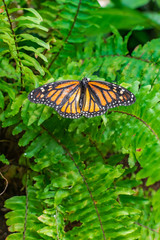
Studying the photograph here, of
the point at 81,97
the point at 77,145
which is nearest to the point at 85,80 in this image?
the point at 81,97

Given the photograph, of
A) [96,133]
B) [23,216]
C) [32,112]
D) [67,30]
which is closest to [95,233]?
[23,216]

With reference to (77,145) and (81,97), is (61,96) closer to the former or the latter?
(81,97)

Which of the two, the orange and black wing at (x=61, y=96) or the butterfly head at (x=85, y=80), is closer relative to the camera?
A: the orange and black wing at (x=61, y=96)

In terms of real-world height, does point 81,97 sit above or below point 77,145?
above

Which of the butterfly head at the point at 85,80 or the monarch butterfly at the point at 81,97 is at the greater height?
the butterfly head at the point at 85,80

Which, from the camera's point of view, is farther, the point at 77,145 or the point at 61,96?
the point at 77,145

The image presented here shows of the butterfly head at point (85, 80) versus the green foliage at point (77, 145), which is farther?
the butterfly head at point (85, 80)
